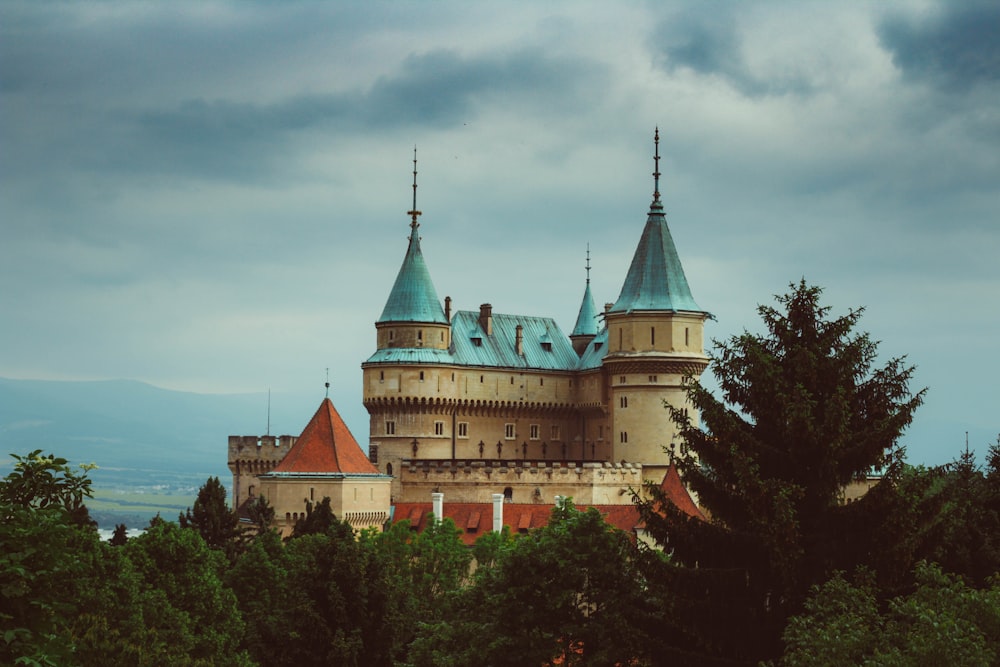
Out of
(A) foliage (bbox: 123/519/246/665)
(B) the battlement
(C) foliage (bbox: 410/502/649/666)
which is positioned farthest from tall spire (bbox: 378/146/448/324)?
(C) foliage (bbox: 410/502/649/666)

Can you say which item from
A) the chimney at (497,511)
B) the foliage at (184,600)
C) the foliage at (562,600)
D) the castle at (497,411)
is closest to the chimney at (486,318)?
the castle at (497,411)

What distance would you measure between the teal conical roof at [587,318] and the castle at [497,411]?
2.43m

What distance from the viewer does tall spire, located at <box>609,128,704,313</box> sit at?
10238 cm

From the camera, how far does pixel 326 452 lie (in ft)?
301

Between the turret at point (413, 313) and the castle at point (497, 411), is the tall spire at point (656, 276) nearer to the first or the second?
the castle at point (497, 411)

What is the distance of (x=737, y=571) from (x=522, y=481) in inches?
2319

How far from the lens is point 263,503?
Result: 87812 millimetres

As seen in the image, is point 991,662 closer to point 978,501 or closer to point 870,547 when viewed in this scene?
point 870,547

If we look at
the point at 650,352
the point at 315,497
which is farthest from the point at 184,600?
the point at 650,352

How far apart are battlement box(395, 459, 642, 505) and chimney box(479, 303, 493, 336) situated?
51.4 ft

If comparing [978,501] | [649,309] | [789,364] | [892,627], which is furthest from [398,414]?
[892,627]

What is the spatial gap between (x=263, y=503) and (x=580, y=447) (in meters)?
29.2

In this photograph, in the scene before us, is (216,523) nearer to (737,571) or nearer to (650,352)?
(650,352)

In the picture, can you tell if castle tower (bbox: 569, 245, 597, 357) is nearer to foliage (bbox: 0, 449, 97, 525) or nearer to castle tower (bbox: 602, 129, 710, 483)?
castle tower (bbox: 602, 129, 710, 483)
